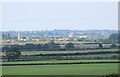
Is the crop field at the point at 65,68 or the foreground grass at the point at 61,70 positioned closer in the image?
the foreground grass at the point at 61,70

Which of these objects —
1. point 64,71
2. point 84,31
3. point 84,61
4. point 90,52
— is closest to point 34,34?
point 84,31

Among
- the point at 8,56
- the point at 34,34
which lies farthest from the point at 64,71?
the point at 34,34

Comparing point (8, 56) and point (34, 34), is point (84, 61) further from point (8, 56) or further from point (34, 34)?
point (34, 34)

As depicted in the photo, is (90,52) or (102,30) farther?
(102,30)

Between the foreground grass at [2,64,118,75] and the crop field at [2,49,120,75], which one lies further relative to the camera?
the crop field at [2,49,120,75]

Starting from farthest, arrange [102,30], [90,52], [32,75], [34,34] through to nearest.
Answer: [34,34], [102,30], [90,52], [32,75]

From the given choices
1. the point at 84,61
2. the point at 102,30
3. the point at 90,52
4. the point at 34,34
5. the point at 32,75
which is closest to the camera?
the point at 32,75

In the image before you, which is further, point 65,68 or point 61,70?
point 65,68
